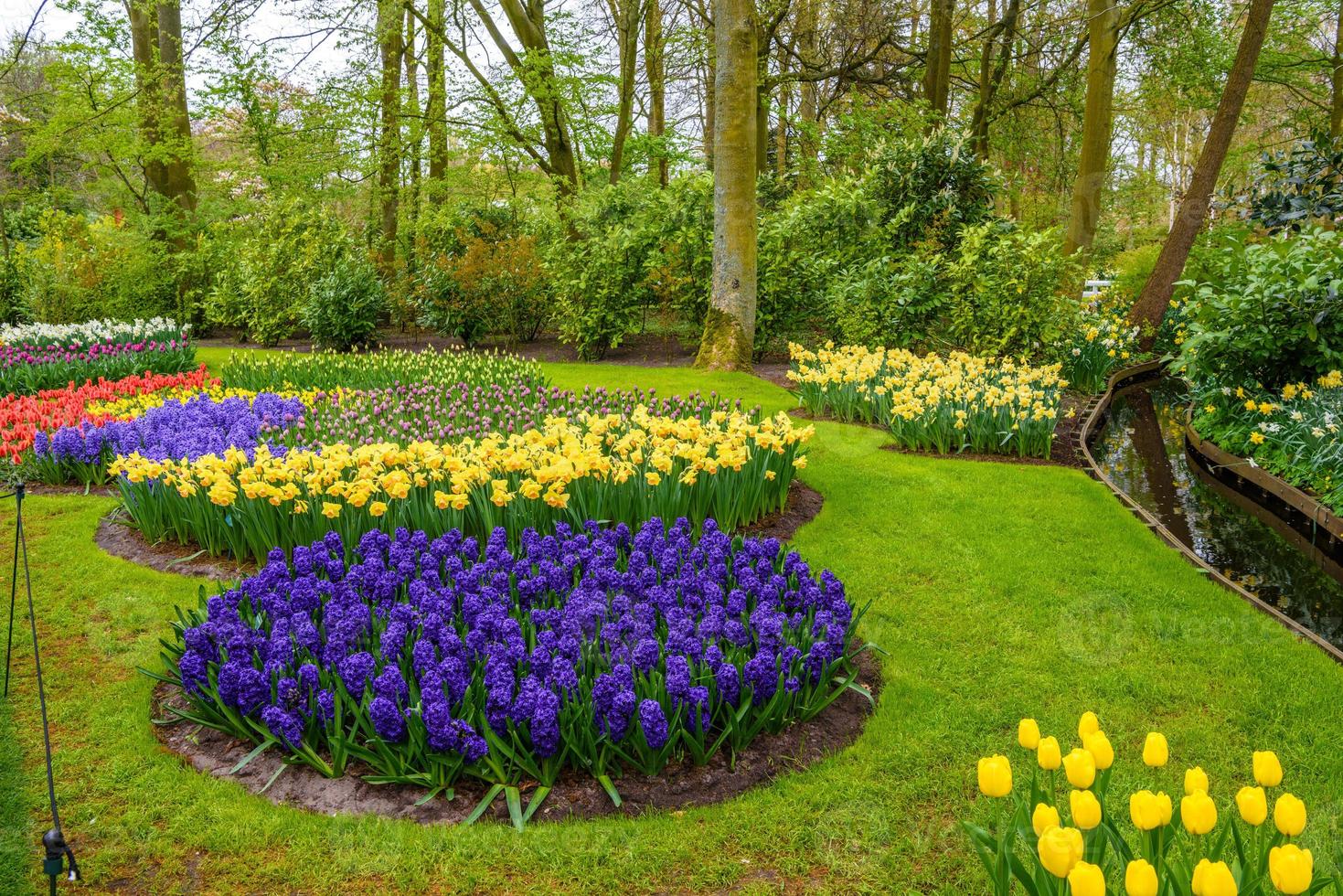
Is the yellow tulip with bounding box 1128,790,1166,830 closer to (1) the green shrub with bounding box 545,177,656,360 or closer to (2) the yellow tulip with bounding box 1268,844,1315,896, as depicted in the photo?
(2) the yellow tulip with bounding box 1268,844,1315,896

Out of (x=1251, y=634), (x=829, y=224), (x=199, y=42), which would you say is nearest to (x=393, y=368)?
(x=199, y=42)

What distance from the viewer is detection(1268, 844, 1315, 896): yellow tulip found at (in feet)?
4.96

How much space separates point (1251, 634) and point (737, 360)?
23.8ft

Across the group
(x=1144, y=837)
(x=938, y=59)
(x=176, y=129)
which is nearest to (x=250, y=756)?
(x=1144, y=837)

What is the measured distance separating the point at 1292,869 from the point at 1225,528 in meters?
6.07

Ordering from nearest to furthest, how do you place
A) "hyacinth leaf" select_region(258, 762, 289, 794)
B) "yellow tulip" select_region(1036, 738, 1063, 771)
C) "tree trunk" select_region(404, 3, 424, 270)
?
"yellow tulip" select_region(1036, 738, 1063, 771) → "hyacinth leaf" select_region(258, 762, 289, 794) → "tree trunk" select_region(404, 3, 424, 270)

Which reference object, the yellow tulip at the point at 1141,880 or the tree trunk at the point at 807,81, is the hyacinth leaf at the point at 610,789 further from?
the tree trunk at the point at 807,81

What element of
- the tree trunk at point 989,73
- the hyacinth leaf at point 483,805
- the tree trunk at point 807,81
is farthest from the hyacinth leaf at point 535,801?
the tree trunk at point 989,73

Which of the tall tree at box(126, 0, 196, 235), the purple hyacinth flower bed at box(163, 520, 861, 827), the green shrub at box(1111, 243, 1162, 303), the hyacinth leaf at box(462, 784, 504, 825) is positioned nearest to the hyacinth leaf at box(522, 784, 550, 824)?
the purple hyacinth flower bed at box(163, 520, 861, 827)

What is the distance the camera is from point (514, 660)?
3330 millimetres

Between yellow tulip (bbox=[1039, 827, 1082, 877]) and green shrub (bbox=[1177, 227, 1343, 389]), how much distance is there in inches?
282

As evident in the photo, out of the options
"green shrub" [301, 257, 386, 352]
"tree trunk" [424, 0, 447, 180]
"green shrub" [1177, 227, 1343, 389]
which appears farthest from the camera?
"tree trunk" [424, 0, 447, 180]

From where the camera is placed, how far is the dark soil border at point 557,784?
3.03 meters

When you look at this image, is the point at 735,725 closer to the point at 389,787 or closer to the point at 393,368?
the point at 389,787
